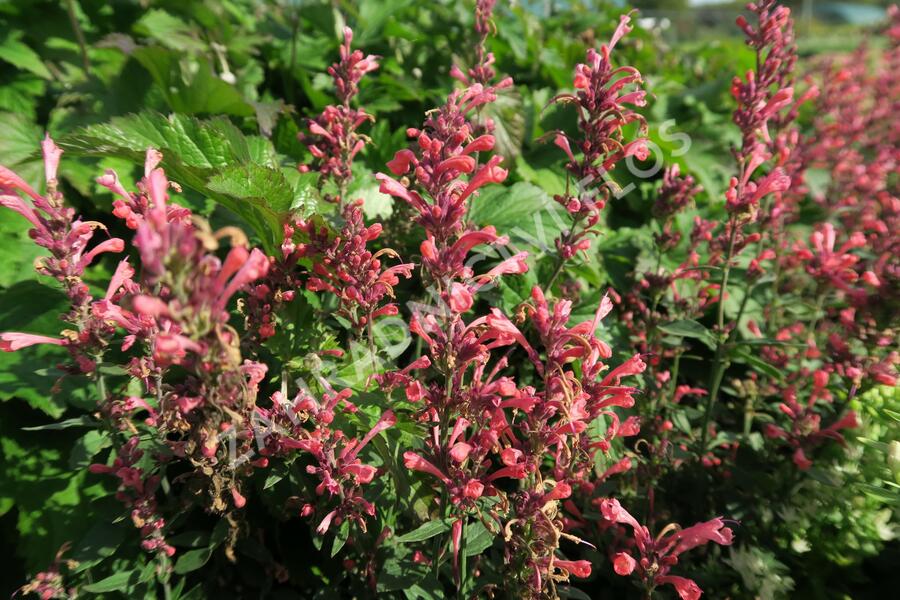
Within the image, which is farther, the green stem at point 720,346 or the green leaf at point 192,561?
the green stem at point 720,346

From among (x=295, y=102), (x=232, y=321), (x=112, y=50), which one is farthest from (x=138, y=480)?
(x=112, y=50)

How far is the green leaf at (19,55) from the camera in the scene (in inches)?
125

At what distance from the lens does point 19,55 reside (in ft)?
10.6

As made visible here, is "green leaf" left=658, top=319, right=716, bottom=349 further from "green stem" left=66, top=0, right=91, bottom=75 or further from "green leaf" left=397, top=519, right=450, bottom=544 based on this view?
"green stem" left=66, top=0, right=91, bottom=75

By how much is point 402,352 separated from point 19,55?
302cm

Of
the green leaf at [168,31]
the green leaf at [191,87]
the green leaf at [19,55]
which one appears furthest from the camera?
the green leaf at [168,31]

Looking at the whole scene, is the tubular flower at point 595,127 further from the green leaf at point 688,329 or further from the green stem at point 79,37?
the green stem at point 79,37

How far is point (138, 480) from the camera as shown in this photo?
64.8 inches

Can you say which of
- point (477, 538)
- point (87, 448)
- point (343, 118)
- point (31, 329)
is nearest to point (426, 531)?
point (477, 538)

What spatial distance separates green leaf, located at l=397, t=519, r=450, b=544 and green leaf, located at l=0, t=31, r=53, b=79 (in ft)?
11.4

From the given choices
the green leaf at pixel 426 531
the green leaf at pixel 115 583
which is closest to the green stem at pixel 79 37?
the green leaf at pixel 115 583

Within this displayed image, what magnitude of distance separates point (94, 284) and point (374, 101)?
1882 millimetres

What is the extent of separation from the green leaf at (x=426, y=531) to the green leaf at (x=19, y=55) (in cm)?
349

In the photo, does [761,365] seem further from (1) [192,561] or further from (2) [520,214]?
(1) [192,561]
